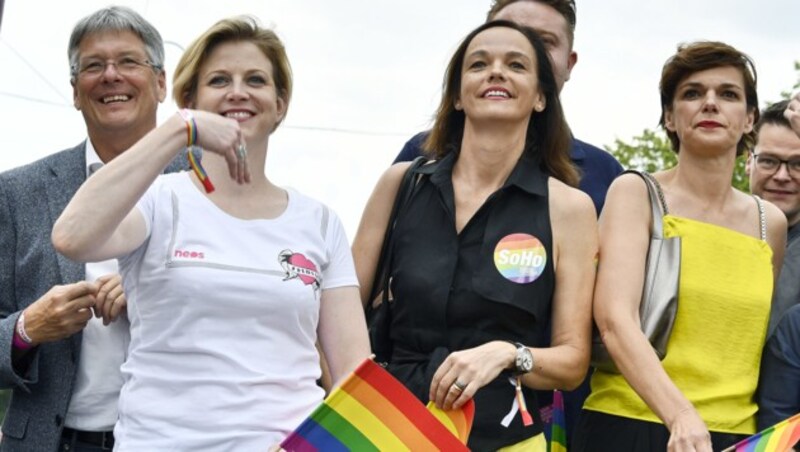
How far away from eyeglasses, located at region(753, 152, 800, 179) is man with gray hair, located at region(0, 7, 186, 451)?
9.06 feet

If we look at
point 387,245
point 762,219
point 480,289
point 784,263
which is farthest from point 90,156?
point 784,263

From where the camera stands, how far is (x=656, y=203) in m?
4.81

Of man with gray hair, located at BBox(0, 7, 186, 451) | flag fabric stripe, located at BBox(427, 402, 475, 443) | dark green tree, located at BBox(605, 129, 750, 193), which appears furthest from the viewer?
dark green tree, located at BBox(605, 129, 750, 193)

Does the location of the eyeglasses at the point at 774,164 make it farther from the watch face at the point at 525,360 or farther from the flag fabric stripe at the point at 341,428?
A: the flag fabric stripe at the point at 341,428

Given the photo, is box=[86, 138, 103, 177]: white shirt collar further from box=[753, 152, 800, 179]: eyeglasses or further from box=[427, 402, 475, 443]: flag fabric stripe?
box=[753, 152, 800, 179]: eyeglasses

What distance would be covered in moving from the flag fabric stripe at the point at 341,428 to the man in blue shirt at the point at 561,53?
1.87m

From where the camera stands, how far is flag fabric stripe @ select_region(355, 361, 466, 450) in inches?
147

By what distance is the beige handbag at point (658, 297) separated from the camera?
459 cm

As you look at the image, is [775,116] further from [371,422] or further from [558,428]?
[371,422]

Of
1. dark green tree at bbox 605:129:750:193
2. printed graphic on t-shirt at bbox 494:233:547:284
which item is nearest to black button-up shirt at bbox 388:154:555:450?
printed graphic on t-shirt at bbox 494:233:547:284

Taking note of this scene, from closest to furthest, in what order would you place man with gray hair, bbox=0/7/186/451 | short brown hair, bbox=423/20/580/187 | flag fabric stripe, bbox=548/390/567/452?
1. man with gray hair, bbox=0/7/186/451
2. short brown hair, bbox=423/20/580/187
3. flag fabric stripe, bbox=548/390/567/452

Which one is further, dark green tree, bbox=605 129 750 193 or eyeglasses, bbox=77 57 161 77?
dark green tree, bbox=605 129 750 193

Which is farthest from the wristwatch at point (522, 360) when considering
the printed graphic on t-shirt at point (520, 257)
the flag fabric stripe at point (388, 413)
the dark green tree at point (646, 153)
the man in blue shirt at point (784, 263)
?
the dark green tree at point (646, 153)

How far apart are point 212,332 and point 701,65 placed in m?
2.21
